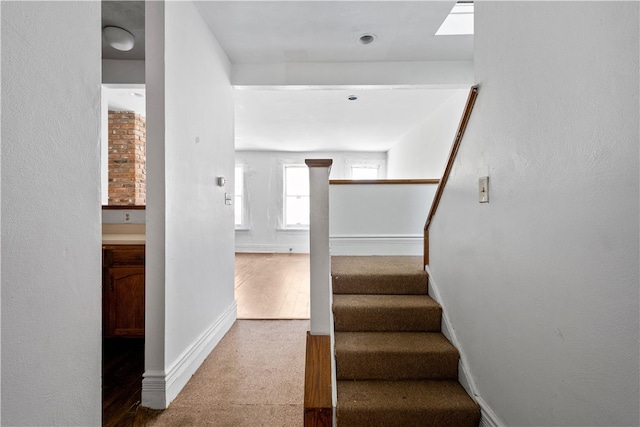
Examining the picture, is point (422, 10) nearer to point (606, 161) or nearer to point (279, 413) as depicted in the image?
point (606, 161)

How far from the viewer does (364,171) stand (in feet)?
26.1

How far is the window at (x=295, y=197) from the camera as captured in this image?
7.92m

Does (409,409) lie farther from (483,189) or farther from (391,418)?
(483,189)

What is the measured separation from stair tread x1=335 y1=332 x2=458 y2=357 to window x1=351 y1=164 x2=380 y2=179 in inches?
233

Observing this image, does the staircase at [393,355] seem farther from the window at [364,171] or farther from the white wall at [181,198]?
the window at [364,171]

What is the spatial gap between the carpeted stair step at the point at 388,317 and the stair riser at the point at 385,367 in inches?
12.3

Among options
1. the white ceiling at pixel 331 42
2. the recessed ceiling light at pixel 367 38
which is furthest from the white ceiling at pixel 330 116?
the recessed ceiling light at pixel 367 38

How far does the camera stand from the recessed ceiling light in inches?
109

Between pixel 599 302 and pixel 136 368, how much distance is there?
2.66m

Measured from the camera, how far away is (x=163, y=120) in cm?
188

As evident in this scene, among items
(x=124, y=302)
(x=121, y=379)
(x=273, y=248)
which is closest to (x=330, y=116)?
(x=124, y=302)

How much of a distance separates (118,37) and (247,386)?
2.84 m

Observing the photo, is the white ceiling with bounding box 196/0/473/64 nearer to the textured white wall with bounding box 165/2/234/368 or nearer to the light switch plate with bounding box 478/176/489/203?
the textured white wall with bounding box 165/2/234/368

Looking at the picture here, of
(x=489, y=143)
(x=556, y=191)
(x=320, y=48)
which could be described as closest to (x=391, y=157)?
(x=320, y=48)
